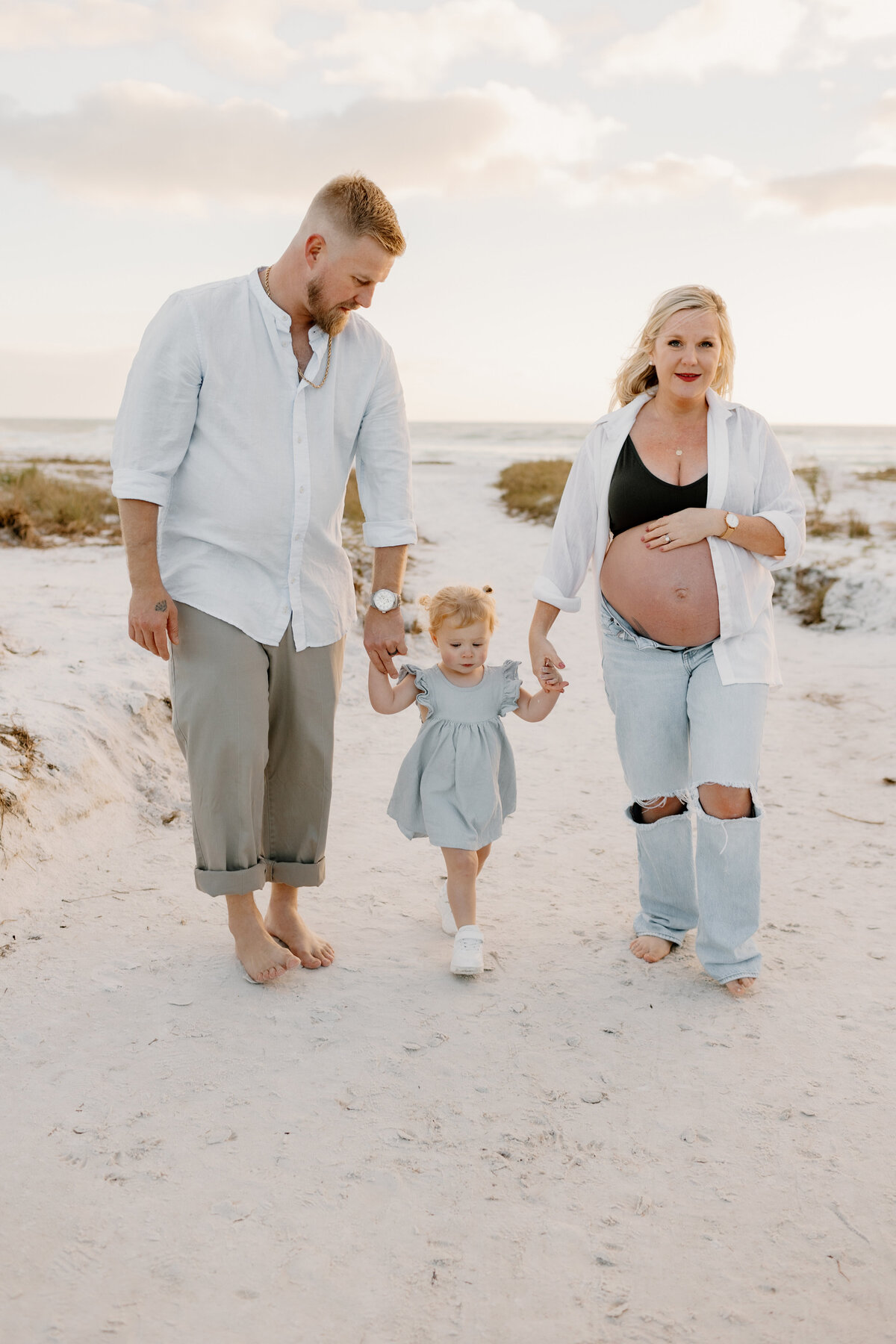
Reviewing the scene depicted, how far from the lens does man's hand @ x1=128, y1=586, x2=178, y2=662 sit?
2.85 metres

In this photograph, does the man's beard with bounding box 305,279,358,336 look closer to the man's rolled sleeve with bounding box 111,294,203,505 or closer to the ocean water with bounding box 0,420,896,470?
the man's rolled sleeve with bounding box 111,294,203,505

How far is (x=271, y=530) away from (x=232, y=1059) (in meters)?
1.51

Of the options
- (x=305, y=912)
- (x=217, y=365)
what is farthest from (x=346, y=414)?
(x=305, y=912)

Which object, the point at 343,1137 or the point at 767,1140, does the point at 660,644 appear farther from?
the point at 343,1137

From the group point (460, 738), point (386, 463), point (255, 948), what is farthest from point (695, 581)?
point (255, 948)

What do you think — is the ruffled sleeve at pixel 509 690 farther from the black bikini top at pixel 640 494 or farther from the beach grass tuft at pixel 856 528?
the beach grass tuft at pixel 856 528

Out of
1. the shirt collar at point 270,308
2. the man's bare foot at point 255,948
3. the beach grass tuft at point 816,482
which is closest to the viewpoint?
the shirt collar at point 270,308

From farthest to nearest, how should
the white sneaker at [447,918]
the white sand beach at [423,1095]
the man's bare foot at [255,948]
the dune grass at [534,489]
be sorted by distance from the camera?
the dune grass at [534,489]
the white sneaker at [447,918]
the man's bare foot at [255,948]
the white sand beach at [423,1095]

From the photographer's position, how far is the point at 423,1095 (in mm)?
2701

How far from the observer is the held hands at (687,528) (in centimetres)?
311

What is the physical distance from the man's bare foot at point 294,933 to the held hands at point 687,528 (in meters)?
1.70

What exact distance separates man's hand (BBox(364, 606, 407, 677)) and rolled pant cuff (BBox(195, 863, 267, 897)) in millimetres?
788

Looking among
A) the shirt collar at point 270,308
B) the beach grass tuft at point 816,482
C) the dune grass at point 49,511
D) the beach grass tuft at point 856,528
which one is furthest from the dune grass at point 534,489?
the shirt collar at point 270,308

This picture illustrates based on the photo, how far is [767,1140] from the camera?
2.55 metres
